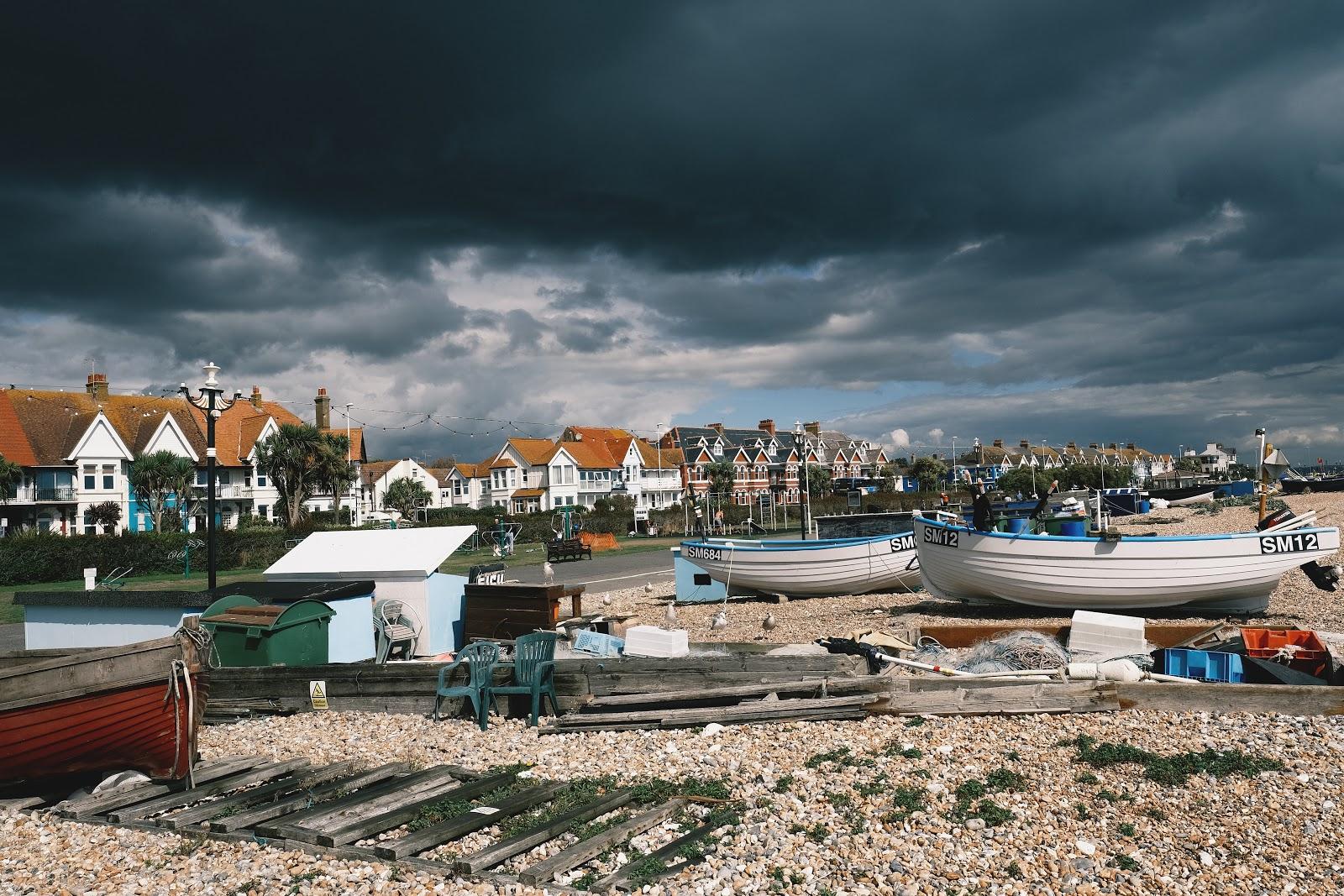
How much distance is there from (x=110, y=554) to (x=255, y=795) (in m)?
36.5

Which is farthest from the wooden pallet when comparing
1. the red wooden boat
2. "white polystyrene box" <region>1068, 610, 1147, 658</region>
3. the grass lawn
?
the grass lawn

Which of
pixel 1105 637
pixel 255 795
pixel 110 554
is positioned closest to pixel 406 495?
pixel 110 554

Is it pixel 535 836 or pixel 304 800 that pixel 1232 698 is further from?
pixel 304 800

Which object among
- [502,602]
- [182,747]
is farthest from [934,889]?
[502,602]

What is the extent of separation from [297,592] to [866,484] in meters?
115

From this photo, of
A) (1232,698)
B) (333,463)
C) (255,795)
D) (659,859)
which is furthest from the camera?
(333,463)

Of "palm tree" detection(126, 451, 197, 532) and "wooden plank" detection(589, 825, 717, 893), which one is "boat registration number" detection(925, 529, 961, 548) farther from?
"palm tree" detection(126, 451, 197, 532)

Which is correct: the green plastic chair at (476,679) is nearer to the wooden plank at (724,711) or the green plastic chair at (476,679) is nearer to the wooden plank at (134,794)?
the wooden plank at (724,711)

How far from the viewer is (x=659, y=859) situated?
20.9 ft

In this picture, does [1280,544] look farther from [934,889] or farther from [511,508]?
[511,508]

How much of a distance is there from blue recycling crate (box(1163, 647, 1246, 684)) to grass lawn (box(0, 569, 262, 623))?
27.4 metres

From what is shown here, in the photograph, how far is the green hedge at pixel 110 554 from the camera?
124ft

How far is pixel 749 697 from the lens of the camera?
399 inches

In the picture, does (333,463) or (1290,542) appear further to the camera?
(333,463)
